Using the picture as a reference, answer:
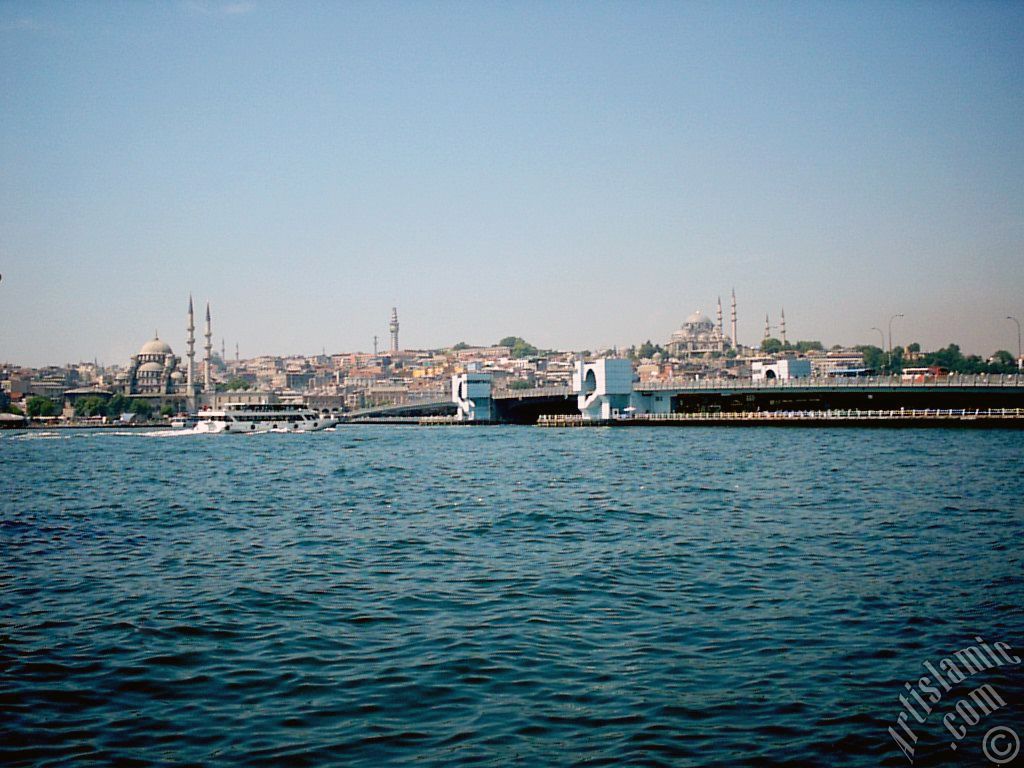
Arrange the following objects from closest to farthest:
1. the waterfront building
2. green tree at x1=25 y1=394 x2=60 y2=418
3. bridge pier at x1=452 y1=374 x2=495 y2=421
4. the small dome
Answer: the waterfront building
bridge pier at x1=452 y1=374 x2=495 y2=421
green tree at x1=25 y1=394 x2=60 y2=418
the small dome

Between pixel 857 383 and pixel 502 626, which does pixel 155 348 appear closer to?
pixel 857 383

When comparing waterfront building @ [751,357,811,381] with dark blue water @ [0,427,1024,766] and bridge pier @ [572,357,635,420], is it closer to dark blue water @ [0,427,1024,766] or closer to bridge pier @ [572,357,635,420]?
bridge pier @ [572,357,635,420]

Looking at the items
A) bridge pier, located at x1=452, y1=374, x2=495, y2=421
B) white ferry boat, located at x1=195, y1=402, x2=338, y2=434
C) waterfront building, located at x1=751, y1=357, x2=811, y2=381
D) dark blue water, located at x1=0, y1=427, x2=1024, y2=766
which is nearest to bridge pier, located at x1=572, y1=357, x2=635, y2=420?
waterfront building, located at x1=751, y1=357, x2=811, y2=381

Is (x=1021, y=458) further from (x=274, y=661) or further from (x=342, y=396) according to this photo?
(x=342, y=396)

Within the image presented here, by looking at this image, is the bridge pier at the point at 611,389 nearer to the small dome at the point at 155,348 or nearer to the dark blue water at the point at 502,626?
the dark blue water at the point at 502,626

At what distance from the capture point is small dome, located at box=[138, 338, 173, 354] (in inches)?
7456

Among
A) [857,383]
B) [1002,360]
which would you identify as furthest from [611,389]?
[1002,360]

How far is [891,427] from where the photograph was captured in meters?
68.8

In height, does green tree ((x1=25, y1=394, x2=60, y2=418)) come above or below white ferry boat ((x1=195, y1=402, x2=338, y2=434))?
above

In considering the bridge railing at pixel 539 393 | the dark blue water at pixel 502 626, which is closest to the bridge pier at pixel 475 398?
the bridge railing at pixel 539 393

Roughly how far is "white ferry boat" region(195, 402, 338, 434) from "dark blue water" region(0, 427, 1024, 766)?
5885 centimetres

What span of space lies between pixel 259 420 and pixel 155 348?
114 m

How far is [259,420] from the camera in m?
85.6

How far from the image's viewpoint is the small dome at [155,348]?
189375mm
